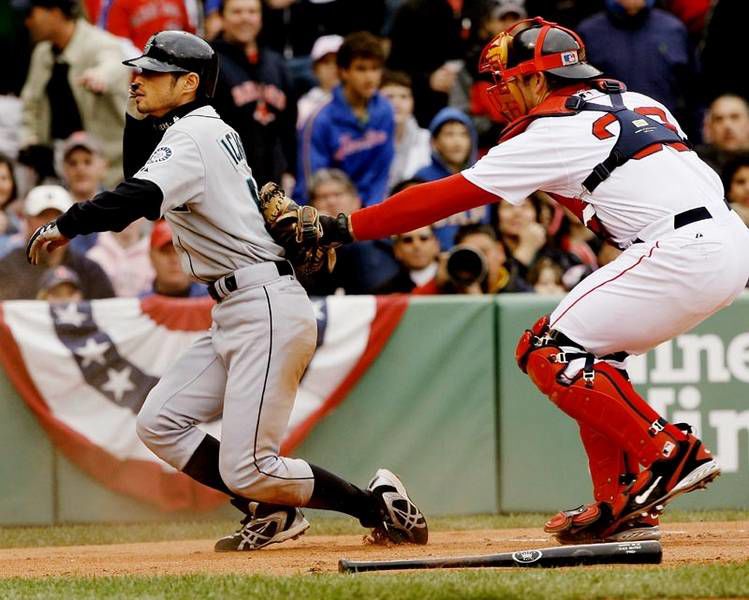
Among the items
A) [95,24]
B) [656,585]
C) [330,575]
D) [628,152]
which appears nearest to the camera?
[656,585]

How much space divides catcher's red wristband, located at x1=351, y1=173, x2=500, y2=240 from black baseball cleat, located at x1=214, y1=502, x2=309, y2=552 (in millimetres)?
1438

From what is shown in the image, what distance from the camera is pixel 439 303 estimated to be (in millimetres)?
8766

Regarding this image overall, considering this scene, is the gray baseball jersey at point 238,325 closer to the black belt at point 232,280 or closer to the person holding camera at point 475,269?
the black belt at point 232,280

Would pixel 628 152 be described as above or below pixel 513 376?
above

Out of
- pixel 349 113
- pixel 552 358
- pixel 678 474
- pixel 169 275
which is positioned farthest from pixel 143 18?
pixel 678 474

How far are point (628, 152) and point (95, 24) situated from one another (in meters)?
7.29

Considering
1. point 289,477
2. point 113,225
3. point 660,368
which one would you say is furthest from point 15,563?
point 660,368

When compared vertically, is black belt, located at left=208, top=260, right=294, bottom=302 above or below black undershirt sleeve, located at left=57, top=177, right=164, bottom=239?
below

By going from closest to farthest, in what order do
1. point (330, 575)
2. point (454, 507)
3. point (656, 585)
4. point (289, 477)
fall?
point (656, 585), point (330, 575), point (289, 477), point (454, 507)

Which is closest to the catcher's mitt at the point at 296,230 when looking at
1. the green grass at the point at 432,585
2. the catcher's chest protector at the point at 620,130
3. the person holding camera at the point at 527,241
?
the catcher's chest protector at the point at 620,130

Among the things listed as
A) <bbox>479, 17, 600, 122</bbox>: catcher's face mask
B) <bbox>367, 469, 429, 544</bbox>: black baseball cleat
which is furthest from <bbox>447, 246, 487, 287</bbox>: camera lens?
<bbox>479, 17, 600, 122</bbox>: catcher's face mask

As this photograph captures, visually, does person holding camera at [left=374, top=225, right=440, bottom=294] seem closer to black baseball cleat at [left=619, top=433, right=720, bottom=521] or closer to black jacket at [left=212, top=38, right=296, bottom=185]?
black jacket at [left=212, top=38, right=296, bottom=185]

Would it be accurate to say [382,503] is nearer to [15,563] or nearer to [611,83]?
[15,563]

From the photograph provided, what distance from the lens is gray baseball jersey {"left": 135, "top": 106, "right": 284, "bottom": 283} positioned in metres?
6.11
